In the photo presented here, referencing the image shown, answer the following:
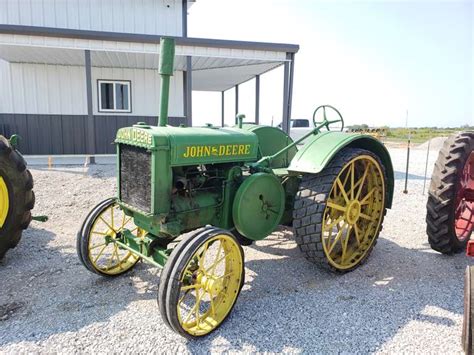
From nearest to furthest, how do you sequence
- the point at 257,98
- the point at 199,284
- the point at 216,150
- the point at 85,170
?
the point at 199,284
the point at 216,150
the point at 85,170
the point at 257,98

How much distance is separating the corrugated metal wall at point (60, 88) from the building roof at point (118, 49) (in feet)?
0.82

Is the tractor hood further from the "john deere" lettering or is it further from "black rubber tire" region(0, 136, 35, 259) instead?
"black rubber tire" region(0, 136, 35, 259)

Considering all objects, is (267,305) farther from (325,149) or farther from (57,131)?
(57,131)

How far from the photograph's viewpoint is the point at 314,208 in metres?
3.03

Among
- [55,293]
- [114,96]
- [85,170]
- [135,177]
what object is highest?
[114,96]

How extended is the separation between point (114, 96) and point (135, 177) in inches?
336

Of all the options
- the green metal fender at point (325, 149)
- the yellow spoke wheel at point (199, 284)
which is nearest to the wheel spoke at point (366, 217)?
the green metal fender at point (325, 149)

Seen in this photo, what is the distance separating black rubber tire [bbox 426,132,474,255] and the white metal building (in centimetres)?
564

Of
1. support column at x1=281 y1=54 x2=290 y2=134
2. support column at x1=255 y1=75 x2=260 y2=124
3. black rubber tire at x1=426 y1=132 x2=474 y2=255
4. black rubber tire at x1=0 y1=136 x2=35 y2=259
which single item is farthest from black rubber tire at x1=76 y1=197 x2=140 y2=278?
support column at x1=255 y1=75 x2=260 y2=124

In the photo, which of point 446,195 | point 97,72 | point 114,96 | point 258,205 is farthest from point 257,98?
point 258,205

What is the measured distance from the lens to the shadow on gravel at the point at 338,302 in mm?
2434

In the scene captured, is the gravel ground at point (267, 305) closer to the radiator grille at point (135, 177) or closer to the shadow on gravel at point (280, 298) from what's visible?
the shadow on gravel at point (280, 298)

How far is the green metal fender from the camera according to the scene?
10.1 ft

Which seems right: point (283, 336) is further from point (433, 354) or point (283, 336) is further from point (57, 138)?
point (57, 138)
